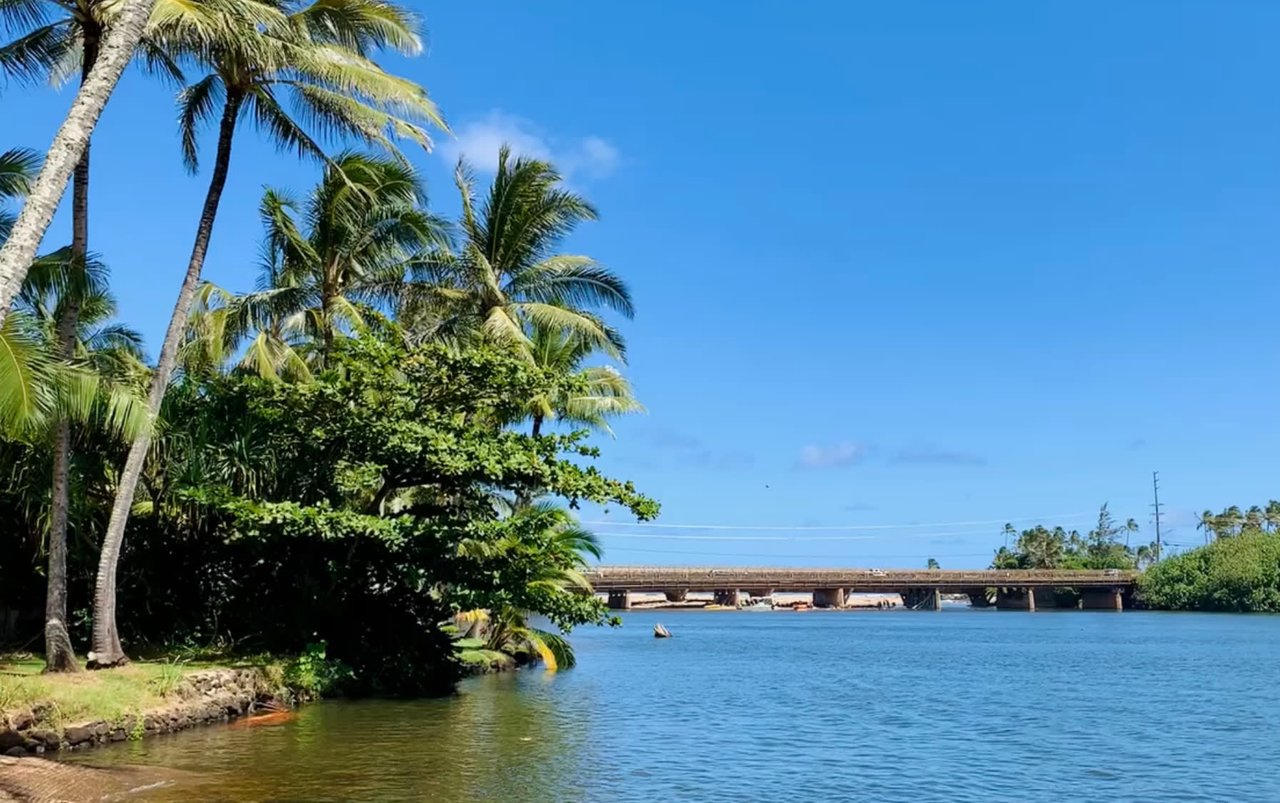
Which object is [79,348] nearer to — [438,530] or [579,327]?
[438,530]

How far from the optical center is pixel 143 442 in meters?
18.0

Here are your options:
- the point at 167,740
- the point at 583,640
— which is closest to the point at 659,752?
the point at 167,740

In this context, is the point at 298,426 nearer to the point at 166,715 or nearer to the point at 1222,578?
the point at 166,715

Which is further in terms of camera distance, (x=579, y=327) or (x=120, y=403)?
(x=579, y=327)

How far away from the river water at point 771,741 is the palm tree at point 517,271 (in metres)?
9.60

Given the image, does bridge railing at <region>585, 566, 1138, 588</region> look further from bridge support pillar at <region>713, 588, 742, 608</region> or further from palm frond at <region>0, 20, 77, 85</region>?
palm frond at <region>0, 20, 77, 85</region>

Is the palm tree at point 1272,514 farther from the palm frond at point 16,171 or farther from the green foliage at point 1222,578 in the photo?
the palm frond at point 16,171

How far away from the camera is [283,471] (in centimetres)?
2209

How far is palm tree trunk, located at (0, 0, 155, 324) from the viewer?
34.8ft

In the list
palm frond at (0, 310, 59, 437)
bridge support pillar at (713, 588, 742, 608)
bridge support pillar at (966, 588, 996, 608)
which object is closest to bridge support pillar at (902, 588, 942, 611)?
bridge support pillar at (966, 588, 996, 608)

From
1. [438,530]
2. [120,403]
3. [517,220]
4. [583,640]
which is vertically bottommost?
[583,640]

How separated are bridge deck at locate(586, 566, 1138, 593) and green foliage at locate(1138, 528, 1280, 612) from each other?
202 inches

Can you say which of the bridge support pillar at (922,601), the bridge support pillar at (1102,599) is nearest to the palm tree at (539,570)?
the bridge support pillar at (1102,599)

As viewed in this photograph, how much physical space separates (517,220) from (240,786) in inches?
718
